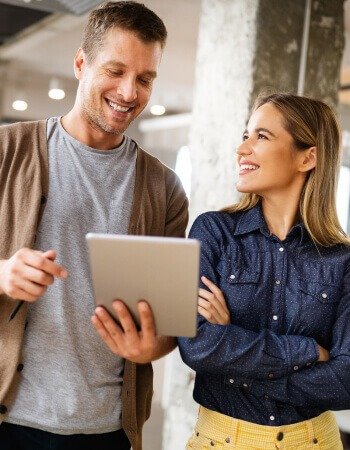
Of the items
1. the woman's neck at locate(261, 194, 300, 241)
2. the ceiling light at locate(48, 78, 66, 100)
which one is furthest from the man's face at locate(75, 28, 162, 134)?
the ceiling light at locate(48, 78, 66, 100)

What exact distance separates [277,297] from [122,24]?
84cm

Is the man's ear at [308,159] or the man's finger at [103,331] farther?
the man's ear at [308,159]

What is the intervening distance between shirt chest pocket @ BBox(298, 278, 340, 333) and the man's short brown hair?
2.56 ft

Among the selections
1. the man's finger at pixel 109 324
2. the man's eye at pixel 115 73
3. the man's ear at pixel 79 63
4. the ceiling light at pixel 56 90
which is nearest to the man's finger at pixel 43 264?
the man's finger at pixel 109 324

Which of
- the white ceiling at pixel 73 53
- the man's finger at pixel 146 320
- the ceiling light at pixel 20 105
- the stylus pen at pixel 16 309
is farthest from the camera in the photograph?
the ceiling light at pixel 20 105

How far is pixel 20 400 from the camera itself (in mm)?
1823

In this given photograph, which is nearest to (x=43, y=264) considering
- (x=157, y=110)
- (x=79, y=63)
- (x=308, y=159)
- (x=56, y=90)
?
(x=79, y=63)

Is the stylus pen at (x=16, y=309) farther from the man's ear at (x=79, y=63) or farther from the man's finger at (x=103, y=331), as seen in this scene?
the man's ear at (x=79, y=63)

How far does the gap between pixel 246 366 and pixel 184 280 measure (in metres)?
0.43

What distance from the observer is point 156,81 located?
28.5 feet

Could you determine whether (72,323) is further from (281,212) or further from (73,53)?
(73,53)

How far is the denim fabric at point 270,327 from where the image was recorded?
1831 mm

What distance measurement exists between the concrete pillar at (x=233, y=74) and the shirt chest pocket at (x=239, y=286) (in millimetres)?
1333

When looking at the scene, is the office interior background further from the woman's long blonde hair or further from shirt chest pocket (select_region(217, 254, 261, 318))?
shirt chest pocket (select_region(217, 254, 261, 318))
